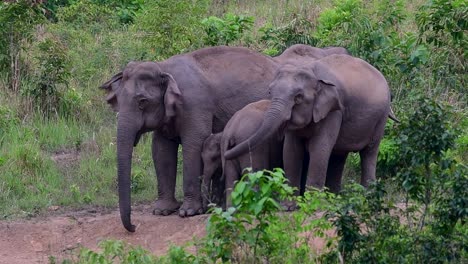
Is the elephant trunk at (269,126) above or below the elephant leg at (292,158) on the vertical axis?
above

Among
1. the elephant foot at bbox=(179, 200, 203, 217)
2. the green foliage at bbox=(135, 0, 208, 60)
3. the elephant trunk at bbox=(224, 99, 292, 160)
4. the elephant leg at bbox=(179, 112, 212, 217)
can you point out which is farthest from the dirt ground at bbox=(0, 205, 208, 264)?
the green foliage at bbox=(135, 0, 208, 60)

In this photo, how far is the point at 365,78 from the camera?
457 inches

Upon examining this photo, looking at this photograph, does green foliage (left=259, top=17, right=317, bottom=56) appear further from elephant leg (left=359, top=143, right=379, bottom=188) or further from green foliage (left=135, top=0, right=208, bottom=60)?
elephant leg (left=359, top=143, right=379, bottom=188)

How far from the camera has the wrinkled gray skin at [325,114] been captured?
11.0 meters

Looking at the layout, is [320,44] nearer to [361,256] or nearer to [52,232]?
[52,232]

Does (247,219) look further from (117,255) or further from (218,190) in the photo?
(218,190)

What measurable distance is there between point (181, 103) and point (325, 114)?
1392mm

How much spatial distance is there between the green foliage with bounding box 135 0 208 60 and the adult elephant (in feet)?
7.16

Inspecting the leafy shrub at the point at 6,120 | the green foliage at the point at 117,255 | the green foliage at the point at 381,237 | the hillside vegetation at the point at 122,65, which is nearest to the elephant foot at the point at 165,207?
the hillside vegetation at the point at 122,65

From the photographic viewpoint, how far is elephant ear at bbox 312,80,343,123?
11125 millimetres

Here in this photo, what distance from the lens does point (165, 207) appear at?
12062 millimetres

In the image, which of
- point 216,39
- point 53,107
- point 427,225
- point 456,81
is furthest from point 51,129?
point 427,225

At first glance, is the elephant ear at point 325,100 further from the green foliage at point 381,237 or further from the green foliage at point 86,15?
the green foliage at point 86,15

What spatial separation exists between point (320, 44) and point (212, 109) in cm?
328
